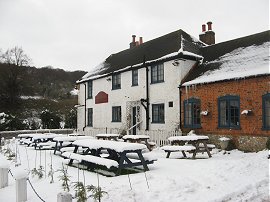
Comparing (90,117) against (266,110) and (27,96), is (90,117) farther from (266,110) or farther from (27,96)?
(27,96)

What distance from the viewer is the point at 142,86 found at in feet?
64.8

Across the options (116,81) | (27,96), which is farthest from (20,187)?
(27,96)

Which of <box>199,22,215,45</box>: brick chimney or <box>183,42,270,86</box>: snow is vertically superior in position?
<box>199,22,215,45</box>: brick chimney

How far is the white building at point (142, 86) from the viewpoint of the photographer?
17578mm

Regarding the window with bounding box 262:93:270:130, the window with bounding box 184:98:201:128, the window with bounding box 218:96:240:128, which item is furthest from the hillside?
the window with bounding box 262:93:270:130

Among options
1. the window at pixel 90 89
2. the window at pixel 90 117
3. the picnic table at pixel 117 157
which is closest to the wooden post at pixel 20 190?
the picnic table at pixel 117 157

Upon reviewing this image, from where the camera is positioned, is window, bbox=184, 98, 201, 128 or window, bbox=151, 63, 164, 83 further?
window, bbox=151, 63, 164, 83

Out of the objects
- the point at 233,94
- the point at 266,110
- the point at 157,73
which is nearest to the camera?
the point at 266,110

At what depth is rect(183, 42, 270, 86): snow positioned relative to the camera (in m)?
13.6

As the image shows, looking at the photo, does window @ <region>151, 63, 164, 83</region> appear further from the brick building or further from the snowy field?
the snowy field

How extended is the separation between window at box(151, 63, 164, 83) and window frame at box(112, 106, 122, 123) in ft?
14.0

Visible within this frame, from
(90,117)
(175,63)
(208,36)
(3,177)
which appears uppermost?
(208,36)

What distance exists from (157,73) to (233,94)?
5.80 meters

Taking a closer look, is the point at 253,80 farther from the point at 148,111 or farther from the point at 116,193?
the point at 116,193
